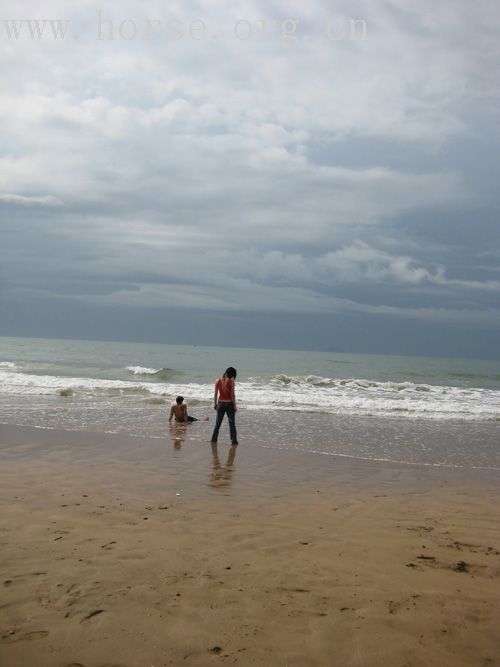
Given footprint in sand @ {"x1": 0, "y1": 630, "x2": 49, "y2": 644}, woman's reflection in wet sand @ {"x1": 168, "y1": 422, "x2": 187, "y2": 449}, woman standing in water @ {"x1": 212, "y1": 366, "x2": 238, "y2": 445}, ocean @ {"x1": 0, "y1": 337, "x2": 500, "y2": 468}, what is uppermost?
woman standing in water @ {"x1": 212, "y1": 366, "x2": 238, "y2": 445}

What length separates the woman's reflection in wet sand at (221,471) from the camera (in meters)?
8.14

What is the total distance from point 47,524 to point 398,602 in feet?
12.6

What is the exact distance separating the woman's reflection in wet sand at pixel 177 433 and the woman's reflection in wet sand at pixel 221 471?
0.97 metres

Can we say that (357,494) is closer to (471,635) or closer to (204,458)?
(204,458)

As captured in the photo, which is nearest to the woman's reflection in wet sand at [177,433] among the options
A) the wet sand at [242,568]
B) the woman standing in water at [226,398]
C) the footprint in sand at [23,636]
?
the woman standing in water at [226,398]

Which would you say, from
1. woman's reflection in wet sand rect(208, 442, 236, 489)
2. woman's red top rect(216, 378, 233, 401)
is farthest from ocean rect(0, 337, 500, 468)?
woman's reflection in wet sand rect(208, 442, 236, 489)

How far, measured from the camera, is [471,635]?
3686mm

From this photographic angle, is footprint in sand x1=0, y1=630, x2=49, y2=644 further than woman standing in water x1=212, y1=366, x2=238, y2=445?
No

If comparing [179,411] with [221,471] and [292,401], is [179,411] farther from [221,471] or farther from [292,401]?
[292,401]

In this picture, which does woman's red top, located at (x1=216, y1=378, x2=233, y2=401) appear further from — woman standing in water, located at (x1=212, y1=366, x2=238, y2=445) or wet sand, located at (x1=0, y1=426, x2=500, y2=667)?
wet sand, located at (x1=0, y1=426, x2=500, y2=667)

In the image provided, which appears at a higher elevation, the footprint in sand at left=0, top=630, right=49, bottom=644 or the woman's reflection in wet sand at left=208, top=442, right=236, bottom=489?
the footprint in sand at left=0, top=630, right=49, bottom=644

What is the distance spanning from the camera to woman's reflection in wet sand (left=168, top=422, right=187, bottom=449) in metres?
11.6

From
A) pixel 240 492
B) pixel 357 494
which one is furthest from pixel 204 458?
pixel 357 494

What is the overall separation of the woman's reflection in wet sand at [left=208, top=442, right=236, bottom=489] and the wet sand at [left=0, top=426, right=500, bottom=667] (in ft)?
0.32
